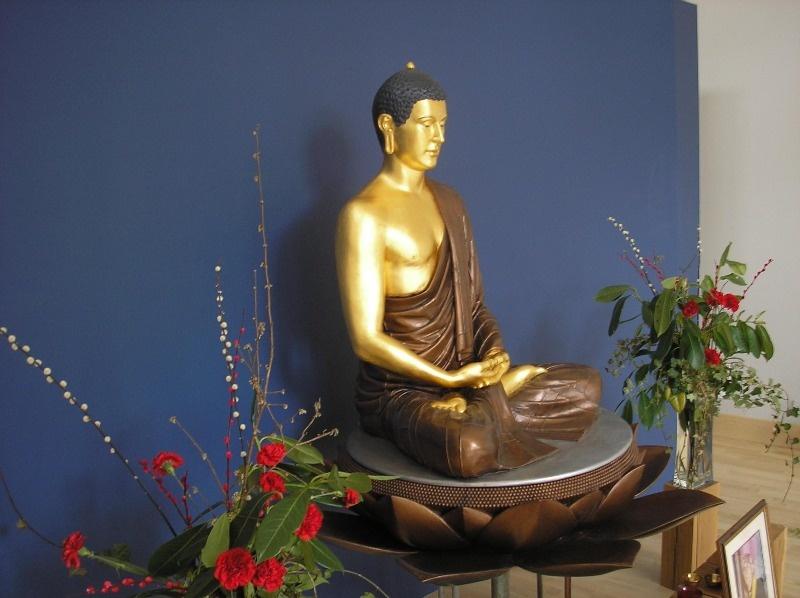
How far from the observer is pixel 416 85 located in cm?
175

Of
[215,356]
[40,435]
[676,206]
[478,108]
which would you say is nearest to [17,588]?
[40,435]

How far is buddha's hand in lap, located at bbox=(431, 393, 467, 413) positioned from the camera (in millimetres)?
1590

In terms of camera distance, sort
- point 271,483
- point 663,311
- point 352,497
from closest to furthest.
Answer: point 271,483
point 352,497
point 663,311

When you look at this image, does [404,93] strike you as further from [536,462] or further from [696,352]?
[696,352]

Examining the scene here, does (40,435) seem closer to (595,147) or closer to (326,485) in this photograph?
(326,485)

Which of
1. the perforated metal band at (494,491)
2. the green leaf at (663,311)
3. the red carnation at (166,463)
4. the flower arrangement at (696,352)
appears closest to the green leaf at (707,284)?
the flower arrangement at (696,352)

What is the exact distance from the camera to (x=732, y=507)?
3137 mm

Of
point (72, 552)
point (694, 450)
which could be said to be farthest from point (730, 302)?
point (72, 552)

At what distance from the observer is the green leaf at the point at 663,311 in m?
2.27

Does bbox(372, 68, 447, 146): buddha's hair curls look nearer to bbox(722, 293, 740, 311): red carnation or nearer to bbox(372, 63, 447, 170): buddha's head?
bbox(372, 63, 447, 170): buddha's head

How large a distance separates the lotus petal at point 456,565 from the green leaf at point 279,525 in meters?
0.35

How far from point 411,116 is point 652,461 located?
97 cm

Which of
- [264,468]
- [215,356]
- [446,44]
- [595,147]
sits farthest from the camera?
[595,147]

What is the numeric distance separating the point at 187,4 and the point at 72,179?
498mm
